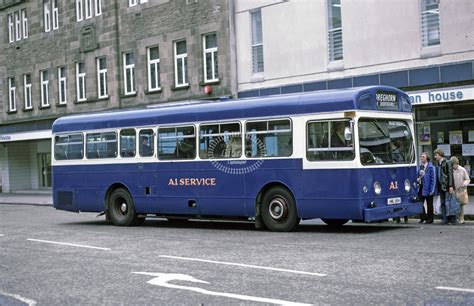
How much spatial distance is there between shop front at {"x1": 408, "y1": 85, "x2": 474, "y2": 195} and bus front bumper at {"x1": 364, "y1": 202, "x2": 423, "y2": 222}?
7.26 m

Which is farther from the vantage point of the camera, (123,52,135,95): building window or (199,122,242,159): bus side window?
(123,52,135,95): building window

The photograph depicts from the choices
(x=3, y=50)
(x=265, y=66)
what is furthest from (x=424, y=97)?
(x=3, y=50)

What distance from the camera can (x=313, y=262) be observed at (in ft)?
36.2

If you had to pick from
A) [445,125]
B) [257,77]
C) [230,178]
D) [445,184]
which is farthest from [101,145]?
[445,125]

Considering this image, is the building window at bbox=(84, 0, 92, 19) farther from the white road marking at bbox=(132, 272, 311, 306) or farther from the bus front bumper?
the white road marking at bbox=(132, 272, 311, 306)

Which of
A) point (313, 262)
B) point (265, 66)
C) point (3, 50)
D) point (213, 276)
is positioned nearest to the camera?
point (213, 276)

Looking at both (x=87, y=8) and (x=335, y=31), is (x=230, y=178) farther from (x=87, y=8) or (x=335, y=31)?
(x=87, y=8)

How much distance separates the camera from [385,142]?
51.0 ft

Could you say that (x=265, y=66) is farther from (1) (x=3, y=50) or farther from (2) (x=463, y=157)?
(1) (x=3, y=50)

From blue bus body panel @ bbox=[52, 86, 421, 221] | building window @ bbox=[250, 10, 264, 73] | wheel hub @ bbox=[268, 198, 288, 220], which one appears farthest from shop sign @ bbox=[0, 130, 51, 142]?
wheel hub @ bbox=[268, 198, 288, 220]

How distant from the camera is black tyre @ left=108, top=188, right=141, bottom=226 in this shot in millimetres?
19547

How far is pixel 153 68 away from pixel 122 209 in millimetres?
15205

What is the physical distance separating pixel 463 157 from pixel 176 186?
10.3 meters

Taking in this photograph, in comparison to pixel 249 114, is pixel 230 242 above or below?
below
